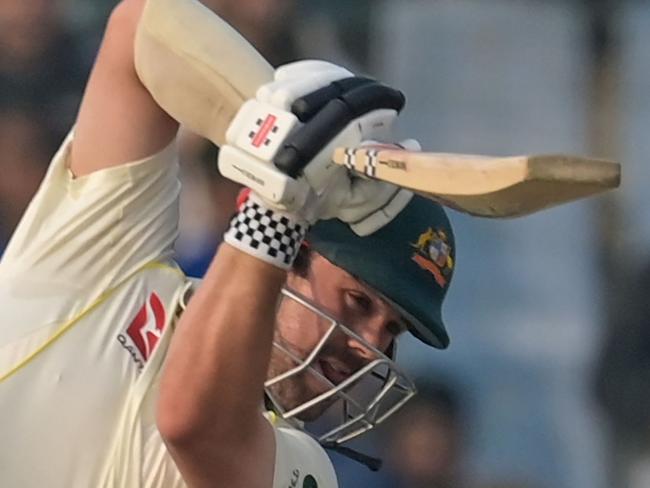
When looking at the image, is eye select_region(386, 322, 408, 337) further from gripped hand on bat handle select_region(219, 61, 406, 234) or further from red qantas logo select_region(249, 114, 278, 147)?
red qantas logo select_region(249, 114, 278, 147)

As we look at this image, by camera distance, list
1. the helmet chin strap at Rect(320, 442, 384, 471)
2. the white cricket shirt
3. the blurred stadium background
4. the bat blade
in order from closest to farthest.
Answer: the bat blade → the white cricket shirt → the helmet chin strap at Rect(320, 442, 384, 471) → the blurred stadium background

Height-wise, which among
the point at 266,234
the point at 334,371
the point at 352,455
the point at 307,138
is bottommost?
the point at 352,455

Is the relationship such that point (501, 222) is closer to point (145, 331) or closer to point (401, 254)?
point (401, 254)

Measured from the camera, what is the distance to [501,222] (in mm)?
3559

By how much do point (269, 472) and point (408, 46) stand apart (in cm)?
202

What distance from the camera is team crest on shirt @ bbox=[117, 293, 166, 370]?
1853 mm

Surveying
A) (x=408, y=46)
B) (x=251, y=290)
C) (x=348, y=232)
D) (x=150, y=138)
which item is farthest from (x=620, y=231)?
(x=251, y=290)

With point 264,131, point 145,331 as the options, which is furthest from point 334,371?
point 264,131

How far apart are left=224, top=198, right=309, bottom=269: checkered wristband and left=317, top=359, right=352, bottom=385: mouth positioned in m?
0.50

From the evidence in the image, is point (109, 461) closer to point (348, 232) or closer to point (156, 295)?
point (156, 295)

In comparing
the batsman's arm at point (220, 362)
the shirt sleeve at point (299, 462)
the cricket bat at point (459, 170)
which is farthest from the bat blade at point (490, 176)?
the shirt sleeve at point (299, 462)

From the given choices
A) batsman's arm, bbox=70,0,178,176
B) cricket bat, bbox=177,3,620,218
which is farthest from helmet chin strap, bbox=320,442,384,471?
cricket bat, bbox=177,3,620,218

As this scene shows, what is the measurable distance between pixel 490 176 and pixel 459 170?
48 mm

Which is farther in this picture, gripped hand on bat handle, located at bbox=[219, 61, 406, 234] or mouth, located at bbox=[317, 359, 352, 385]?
mouth, located at bbox=[317, 359, 352, 385]
